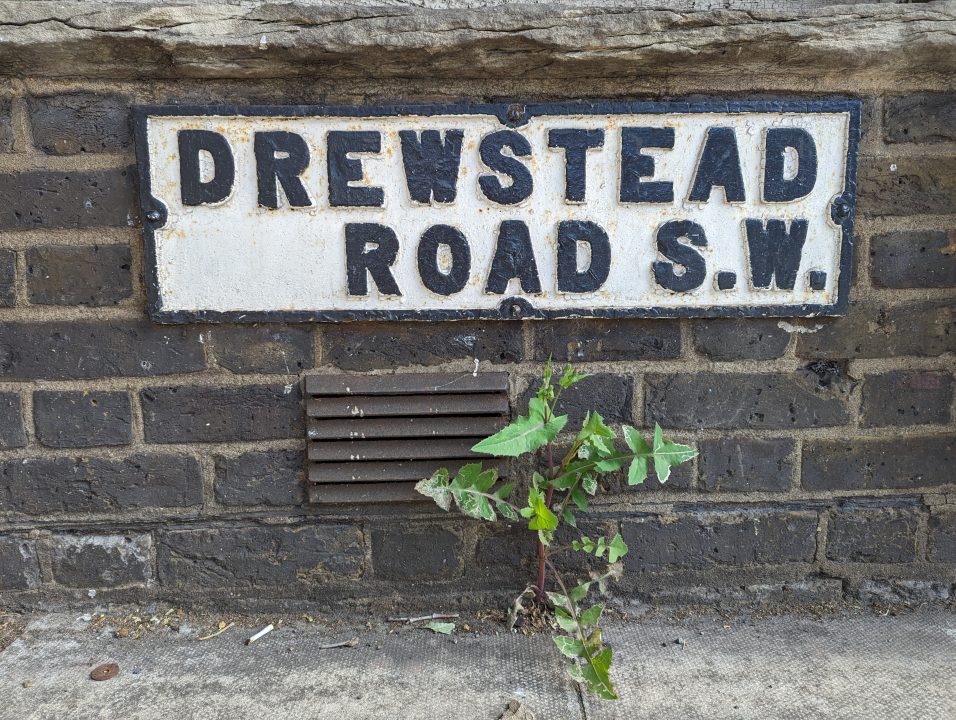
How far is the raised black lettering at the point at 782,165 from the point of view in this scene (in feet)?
6.15

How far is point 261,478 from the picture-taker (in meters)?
2.02

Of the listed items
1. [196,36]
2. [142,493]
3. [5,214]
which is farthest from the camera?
[142,493]

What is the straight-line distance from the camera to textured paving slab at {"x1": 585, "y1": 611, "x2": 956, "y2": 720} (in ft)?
5.54

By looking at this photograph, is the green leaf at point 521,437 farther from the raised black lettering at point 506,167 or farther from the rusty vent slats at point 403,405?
the raised black lettering at point 506,167

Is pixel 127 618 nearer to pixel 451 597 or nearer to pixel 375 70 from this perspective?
pixel 451 597

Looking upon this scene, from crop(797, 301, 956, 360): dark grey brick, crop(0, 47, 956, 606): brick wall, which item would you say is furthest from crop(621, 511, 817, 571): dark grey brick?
crop(797, 301, 956, 360): dark grey brick

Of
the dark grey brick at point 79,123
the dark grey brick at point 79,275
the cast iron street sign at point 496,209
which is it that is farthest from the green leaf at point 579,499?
the dark grey brick at point 79,123

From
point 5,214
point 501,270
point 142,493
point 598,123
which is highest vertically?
point 598,123

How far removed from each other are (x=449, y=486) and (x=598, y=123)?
38.7 inches

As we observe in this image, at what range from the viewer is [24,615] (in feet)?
6.74

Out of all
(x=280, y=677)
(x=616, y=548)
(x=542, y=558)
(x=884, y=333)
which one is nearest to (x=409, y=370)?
(x=542, y=558)

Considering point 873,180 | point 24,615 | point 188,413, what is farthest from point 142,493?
point 873,180

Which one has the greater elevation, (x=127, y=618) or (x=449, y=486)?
(x=449, y=486)

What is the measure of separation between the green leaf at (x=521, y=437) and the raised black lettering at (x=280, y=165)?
0.76m
